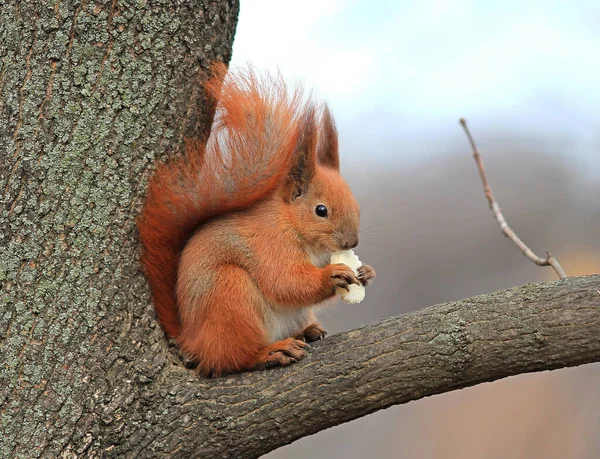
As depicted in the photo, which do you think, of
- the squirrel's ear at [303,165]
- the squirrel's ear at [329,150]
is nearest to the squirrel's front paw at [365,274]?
the squirrel's ear at [303,165]

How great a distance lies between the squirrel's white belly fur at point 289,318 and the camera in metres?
1.69

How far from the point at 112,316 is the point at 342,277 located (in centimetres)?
54

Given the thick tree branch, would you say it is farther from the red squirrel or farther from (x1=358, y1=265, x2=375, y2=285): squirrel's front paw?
(x1=358, y1=265, x2=375, y2=285): squirrel's front paw

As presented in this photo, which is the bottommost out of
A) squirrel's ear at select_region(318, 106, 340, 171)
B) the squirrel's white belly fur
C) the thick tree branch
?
the thick tree branch

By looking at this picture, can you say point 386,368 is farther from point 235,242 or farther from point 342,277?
point 235,242

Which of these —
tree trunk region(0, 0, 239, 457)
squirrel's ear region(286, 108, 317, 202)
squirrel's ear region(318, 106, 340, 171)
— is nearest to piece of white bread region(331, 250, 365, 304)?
squirrel's ear region(286, 108, 317, 202)

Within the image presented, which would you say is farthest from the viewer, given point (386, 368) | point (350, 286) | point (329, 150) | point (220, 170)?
point (329, 150)

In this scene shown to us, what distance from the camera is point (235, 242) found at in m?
1.65

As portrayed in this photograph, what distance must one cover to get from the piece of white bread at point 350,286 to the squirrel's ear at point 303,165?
20 centimetres

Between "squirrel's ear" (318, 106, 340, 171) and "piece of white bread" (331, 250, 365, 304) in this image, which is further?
"squirrel's ear" (318, 106, 340, 171)

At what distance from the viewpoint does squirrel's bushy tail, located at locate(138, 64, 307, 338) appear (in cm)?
153

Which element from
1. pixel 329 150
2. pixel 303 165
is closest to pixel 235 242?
pixel 303 165

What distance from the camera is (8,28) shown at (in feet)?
4.69

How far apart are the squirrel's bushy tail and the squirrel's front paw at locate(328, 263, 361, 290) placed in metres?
0.27
